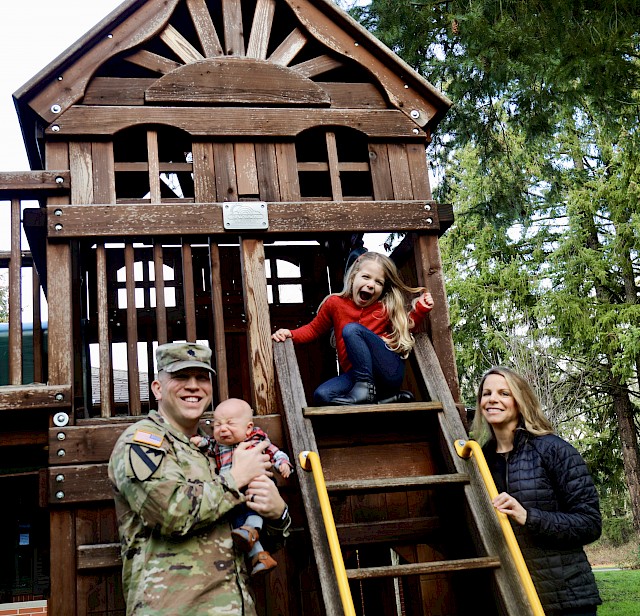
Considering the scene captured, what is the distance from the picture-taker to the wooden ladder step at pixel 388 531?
4.49 meters

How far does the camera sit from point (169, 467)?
291 cm

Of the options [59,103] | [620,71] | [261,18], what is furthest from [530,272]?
[59,103]

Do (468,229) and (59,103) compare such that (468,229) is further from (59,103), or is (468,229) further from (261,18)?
(59,103)

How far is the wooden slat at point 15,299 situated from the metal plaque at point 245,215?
132cm

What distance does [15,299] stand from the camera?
4.64 metres

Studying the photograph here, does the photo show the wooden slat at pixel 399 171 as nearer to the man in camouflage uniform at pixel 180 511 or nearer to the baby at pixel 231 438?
the baby at pixel 231 438

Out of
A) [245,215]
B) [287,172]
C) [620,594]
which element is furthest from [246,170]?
[620,594]

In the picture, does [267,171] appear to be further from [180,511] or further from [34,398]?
[180,511]

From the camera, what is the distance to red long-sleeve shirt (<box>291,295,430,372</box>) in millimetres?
4672

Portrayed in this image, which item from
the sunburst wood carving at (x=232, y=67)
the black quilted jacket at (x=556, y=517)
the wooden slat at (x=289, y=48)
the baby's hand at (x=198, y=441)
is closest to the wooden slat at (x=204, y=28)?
the sunburst wood carving at (x=232, y=67)

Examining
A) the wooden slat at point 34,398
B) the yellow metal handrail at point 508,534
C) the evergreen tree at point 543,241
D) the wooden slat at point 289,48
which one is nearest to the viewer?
the yellow metal handrail at point 508,534

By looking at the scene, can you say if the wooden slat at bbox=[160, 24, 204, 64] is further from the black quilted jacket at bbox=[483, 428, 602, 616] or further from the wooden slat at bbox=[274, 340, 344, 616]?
the black quilted jacket at bbox=[483, 428, 602, 616]

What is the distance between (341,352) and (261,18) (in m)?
2.71

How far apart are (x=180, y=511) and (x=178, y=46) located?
12.2 ft
